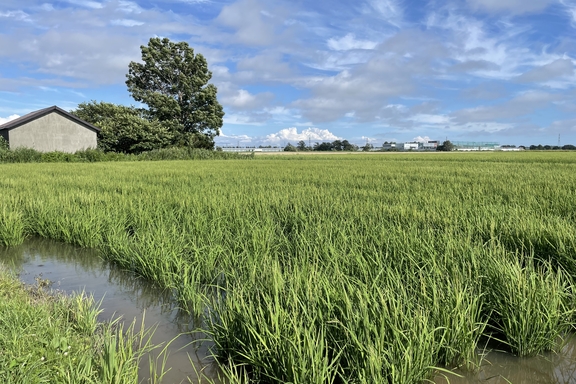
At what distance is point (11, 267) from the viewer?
378 centimetres

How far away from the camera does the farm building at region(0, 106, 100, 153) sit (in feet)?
80.5

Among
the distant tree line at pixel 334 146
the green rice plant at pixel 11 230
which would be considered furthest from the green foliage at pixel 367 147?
the green rice plant at pixel 11 230

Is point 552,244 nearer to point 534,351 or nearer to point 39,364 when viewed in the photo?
point 534,351

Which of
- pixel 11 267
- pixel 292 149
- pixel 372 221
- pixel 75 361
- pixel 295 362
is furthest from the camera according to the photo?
pixel 292 149

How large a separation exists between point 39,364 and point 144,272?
1.69 meters

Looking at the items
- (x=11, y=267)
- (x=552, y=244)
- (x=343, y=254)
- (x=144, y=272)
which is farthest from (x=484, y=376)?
(x=11, y=267)

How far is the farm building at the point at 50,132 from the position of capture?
24531 mm

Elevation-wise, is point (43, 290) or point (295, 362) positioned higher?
point (295, 362)

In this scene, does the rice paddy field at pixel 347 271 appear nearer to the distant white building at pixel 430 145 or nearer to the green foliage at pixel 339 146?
the green foliage at pixel 339 146

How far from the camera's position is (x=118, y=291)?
10.2 ft

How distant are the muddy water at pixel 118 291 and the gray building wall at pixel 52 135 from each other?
83.3ft

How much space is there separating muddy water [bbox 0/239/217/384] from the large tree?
29370mm

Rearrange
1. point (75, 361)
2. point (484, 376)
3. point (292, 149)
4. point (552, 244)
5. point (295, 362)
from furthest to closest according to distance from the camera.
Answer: point (292, 149) < point (552, 244) < point (484, 376) < point (75, 361) < point (295, 362)

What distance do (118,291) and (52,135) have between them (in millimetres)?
28682
